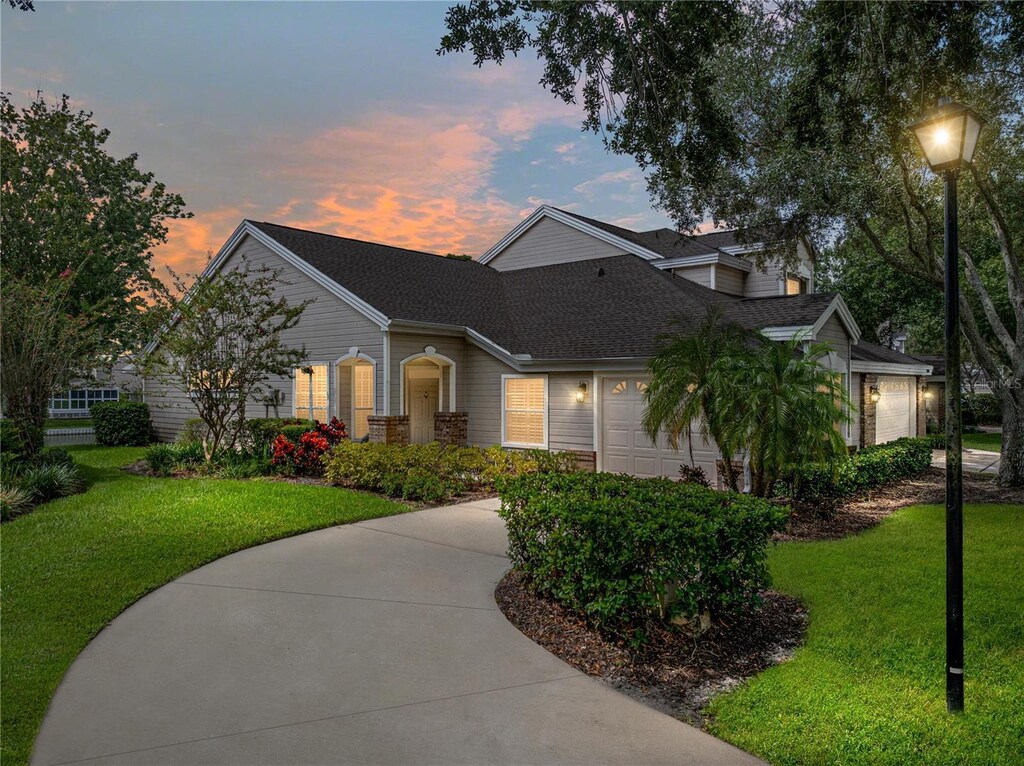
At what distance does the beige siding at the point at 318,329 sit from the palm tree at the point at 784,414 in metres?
8.05

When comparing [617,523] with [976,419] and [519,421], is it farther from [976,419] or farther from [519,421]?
[976,419]

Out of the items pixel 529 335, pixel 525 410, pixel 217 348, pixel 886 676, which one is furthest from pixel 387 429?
pixel 886 676

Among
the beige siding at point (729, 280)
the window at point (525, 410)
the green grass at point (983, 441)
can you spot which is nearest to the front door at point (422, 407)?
the window at point (525, 410)

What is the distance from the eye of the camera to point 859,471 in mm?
11156

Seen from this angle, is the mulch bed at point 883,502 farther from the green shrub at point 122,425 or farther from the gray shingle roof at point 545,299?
the green shrub at point 122,425

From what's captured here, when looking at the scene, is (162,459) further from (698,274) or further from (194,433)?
(698,274)

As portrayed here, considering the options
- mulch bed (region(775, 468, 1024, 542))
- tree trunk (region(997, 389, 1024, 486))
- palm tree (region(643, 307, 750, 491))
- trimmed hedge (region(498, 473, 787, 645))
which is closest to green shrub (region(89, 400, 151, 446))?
palm tree (region(643, 307, 750, 491))

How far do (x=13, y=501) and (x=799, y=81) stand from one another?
12.8 metres

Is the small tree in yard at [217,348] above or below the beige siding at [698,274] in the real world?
below

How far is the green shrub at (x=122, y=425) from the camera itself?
19.4 m

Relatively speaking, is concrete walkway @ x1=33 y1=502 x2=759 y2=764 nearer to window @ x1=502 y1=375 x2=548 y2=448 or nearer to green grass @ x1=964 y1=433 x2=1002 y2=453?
window @ x1=502 y1=375 x2=548 y2=448

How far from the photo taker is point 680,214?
540 inches

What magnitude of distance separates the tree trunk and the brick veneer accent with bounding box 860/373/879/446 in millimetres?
3316

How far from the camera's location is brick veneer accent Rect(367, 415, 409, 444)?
1321cm
